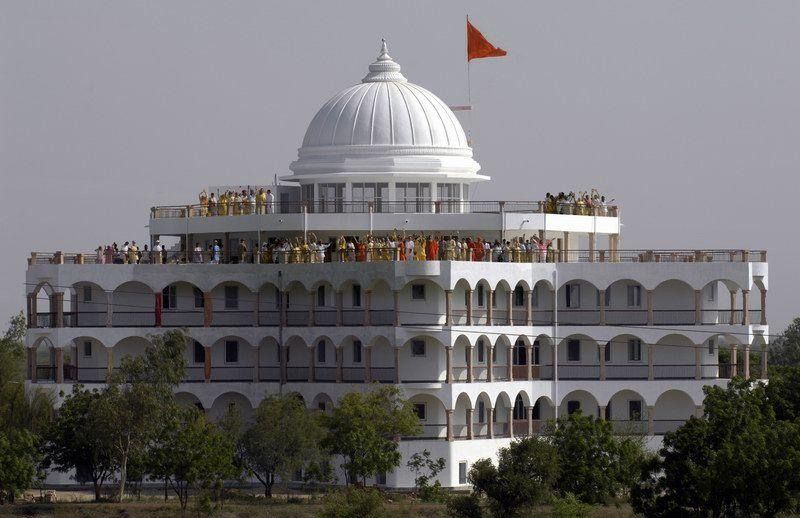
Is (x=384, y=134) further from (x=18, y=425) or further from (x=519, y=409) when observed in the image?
(x=18, y=425)

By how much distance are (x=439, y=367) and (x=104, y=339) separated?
18281 mm

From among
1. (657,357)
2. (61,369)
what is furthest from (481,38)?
(61,369)

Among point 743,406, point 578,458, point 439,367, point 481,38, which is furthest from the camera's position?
point 481,38

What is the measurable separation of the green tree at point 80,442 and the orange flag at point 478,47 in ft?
103

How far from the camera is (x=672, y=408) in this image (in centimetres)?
15038

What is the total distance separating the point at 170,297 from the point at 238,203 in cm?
628

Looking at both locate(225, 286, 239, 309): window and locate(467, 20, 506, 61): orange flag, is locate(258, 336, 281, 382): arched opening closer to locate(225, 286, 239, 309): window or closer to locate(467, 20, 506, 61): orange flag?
locate(225, 286, 239, 309): window

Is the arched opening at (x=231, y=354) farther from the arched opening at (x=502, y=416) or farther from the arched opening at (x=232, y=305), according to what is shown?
the arched opening at (x=502, y=416)

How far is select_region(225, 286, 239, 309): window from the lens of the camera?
149 m

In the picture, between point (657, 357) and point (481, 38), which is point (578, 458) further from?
point (481, 38)

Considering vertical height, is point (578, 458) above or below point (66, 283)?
below

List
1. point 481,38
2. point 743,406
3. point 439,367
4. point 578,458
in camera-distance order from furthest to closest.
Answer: point 481,38 < point 439,367 < point 578,458 < point 743,406

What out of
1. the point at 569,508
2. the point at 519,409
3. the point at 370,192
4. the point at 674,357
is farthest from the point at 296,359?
the point at 569,508

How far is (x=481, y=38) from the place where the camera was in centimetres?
15400
